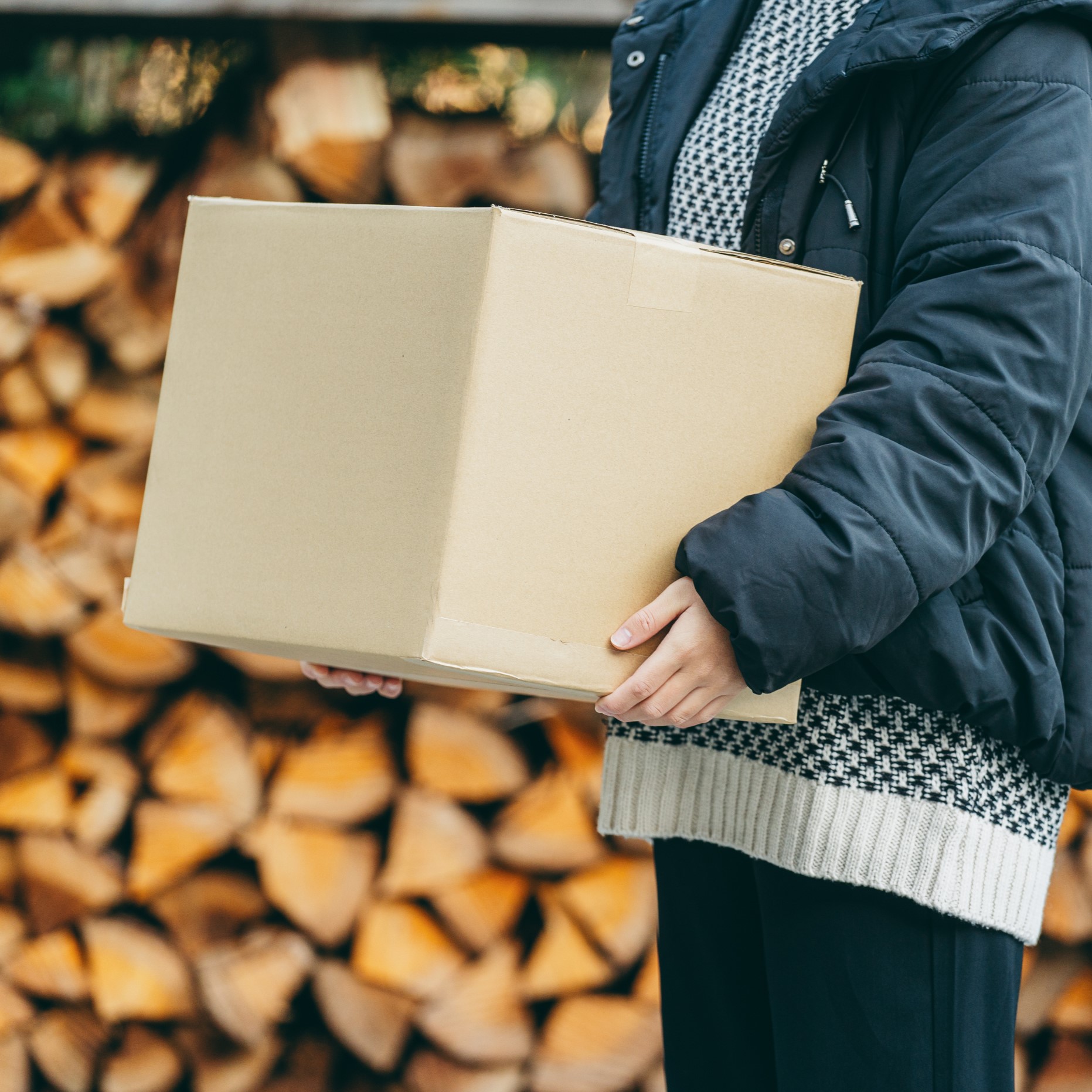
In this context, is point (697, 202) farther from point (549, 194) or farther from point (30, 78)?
point (30, 78)

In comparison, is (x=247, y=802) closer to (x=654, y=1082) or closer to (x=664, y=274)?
(x=654, y=1082)

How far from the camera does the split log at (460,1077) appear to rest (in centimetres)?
120

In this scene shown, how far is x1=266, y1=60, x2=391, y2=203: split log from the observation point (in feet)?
3.79

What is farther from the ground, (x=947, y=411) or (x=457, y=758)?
(x=947, y=411)

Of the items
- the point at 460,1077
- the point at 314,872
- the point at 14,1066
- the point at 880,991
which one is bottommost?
the point at 14,1066

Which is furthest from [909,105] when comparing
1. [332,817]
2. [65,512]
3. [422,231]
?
[65,512]

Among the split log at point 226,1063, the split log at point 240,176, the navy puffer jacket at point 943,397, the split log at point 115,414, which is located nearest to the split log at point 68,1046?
the split log at point 226,1063

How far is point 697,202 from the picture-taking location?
0.73 meters

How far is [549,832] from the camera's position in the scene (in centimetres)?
121

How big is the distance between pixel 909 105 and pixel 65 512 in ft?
3.51

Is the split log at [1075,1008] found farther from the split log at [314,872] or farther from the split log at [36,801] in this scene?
the split log at [36,801]

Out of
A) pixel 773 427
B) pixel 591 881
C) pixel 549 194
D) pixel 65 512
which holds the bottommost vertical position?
pixel 591 881

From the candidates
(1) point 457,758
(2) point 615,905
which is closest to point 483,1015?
(2) point 615,905

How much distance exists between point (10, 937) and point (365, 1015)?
0.47 meters
